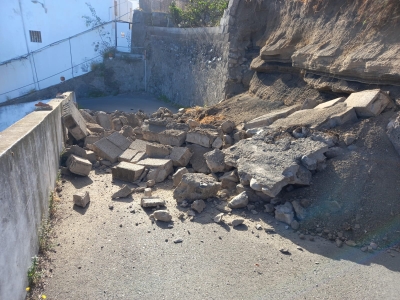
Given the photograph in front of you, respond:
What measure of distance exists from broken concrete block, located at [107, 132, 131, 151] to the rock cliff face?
385 cm

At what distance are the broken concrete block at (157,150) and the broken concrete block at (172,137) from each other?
0.26 meters

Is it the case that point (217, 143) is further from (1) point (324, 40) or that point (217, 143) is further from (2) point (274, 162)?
(1) point (324, 40)

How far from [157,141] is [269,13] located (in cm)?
505

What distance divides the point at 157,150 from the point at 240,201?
2518mm

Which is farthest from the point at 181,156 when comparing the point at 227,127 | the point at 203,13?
the point at 203,13

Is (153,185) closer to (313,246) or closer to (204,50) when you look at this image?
(313,246)

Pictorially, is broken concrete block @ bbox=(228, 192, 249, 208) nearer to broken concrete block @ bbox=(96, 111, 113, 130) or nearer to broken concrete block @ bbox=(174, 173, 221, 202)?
broken concrete block @ bbox=(174, 173, 221, 202)

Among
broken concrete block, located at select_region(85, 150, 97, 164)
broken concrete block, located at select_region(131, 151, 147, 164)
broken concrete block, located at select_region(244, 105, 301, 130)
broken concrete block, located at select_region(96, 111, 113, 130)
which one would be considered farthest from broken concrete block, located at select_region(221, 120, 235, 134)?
broken concrete block, located at select_region(96, 111, 113, 130)

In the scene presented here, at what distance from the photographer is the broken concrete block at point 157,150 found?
22.5 feet

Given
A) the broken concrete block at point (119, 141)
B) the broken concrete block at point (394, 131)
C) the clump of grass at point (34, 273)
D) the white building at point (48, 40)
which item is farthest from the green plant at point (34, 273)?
the white building at point (48, 40)

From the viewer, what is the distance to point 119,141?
7566 mm

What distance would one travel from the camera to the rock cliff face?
566 centimetres

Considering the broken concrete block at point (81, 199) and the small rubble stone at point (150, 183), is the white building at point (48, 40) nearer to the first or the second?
the small rubble stone at point (150, 183)

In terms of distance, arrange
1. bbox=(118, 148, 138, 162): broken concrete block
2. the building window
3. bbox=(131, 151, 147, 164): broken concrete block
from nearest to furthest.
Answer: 1. bbox=(131, 151, 147, 164): broken concrete block
2. bbox=(118, 148, 138, 162): broken concrete block
3. the building window
